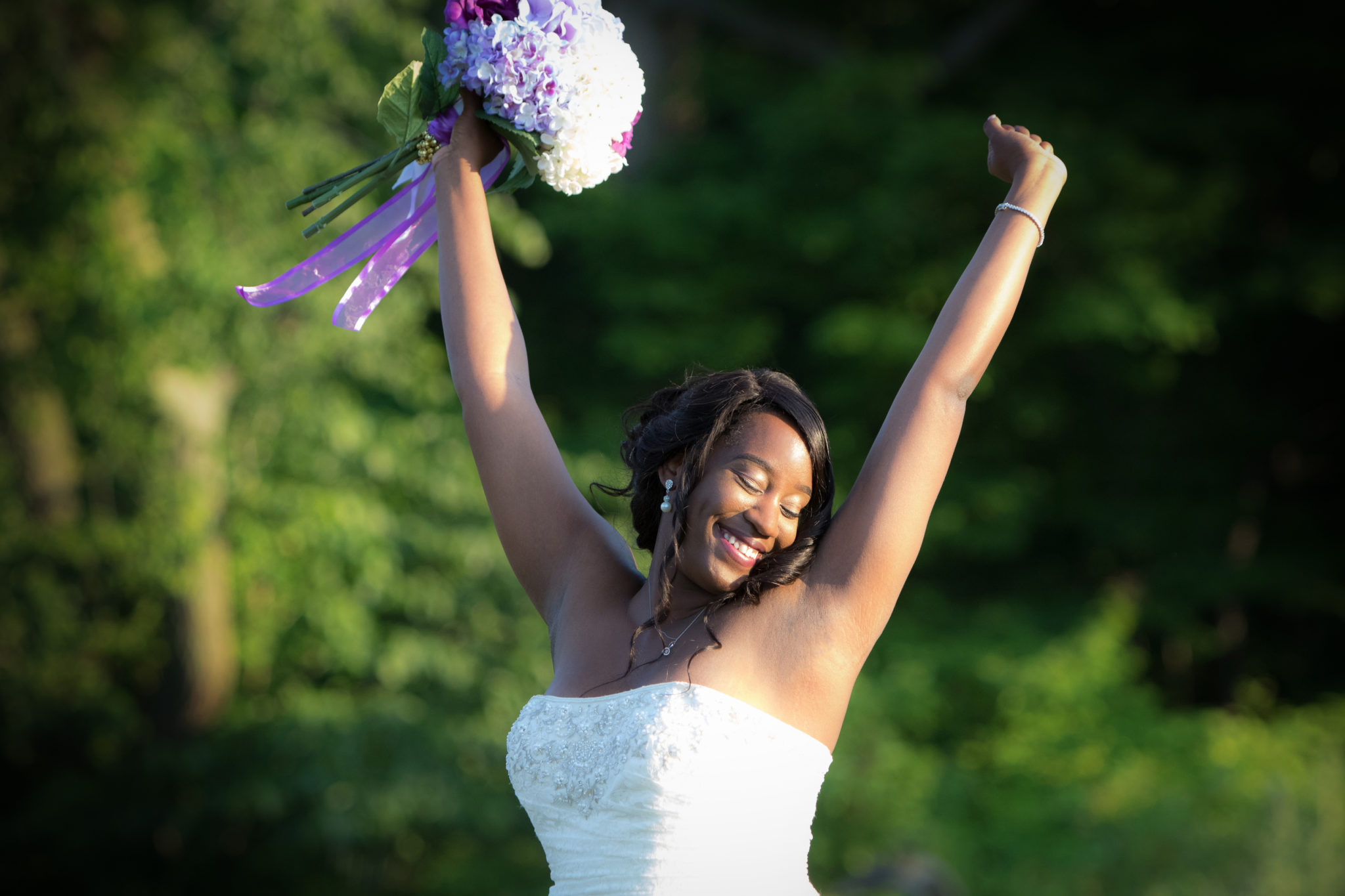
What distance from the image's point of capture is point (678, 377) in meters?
10.0

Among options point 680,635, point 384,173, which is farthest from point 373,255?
point 680,635

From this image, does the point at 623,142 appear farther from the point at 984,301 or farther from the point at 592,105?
the point at 984,301

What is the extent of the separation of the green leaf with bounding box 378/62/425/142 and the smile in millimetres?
878

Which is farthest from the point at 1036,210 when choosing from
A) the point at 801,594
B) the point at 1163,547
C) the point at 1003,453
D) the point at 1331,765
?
the point at 1163,547

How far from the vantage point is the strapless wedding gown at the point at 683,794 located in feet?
6.05

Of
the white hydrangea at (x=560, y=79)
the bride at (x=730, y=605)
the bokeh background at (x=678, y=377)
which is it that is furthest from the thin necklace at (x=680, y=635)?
the bokeh background at (x=678, y=377)

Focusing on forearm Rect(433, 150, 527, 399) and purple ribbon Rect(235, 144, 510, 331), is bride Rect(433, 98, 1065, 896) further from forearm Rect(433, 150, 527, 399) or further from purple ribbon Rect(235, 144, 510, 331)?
purple ribbon Rect(235, 144, 510, 331)

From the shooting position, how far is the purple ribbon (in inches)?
94.2

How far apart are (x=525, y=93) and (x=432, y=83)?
0.20m

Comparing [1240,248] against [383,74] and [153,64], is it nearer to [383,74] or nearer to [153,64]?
[383,74]

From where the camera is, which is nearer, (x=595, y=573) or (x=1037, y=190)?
(x=1037, y=190)

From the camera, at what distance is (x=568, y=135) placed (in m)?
2.12

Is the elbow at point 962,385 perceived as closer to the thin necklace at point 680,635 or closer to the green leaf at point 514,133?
the thin necklace at point 680,635

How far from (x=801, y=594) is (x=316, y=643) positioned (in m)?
5.87
